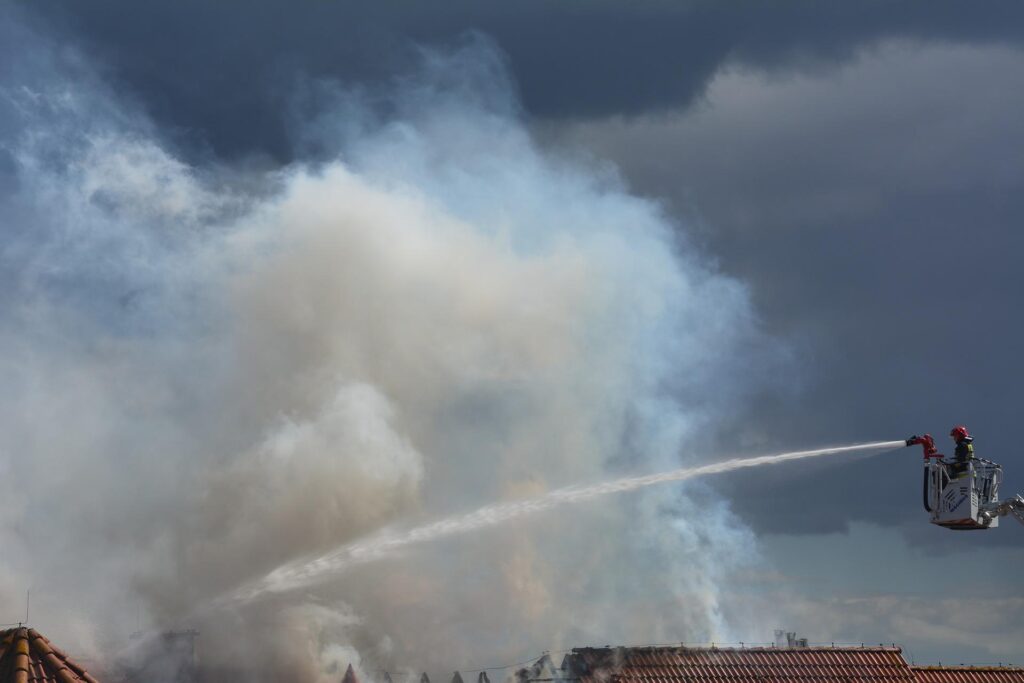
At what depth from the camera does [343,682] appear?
79.4 meters

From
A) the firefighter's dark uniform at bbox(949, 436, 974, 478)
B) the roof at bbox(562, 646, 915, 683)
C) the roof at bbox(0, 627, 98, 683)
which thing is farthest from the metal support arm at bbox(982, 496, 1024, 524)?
the roof at bbox(0, 627, 98, 683)

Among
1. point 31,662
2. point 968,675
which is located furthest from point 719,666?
point 31,662

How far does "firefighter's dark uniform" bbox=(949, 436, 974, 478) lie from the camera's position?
62.0 metres

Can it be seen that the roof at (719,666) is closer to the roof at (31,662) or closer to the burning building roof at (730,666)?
the burning building roof at (730,666)

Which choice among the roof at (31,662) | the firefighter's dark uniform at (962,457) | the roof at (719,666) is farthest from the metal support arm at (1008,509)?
the roof at (31,662)

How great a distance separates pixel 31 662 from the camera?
1916 inches

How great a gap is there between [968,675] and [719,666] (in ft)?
45.5

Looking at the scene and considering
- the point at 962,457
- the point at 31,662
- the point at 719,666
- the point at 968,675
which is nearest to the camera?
the point at 31,662

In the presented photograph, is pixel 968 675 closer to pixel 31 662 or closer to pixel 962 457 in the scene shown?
pixel 962 457

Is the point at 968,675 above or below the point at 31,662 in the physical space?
above

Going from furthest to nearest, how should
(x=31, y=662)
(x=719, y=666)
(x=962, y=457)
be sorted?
1. (x=719, y=666)
2. (x=962, y=457)
3. (x=31, y=662)

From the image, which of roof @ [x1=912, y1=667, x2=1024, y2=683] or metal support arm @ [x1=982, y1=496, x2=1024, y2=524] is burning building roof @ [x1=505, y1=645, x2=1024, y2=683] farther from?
metal support arm @ [x1=982, y1=496, x2=1024, y2=524]

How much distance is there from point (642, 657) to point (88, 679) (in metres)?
29.6

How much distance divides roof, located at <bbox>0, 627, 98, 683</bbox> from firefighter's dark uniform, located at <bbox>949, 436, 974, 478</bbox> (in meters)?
33.0
